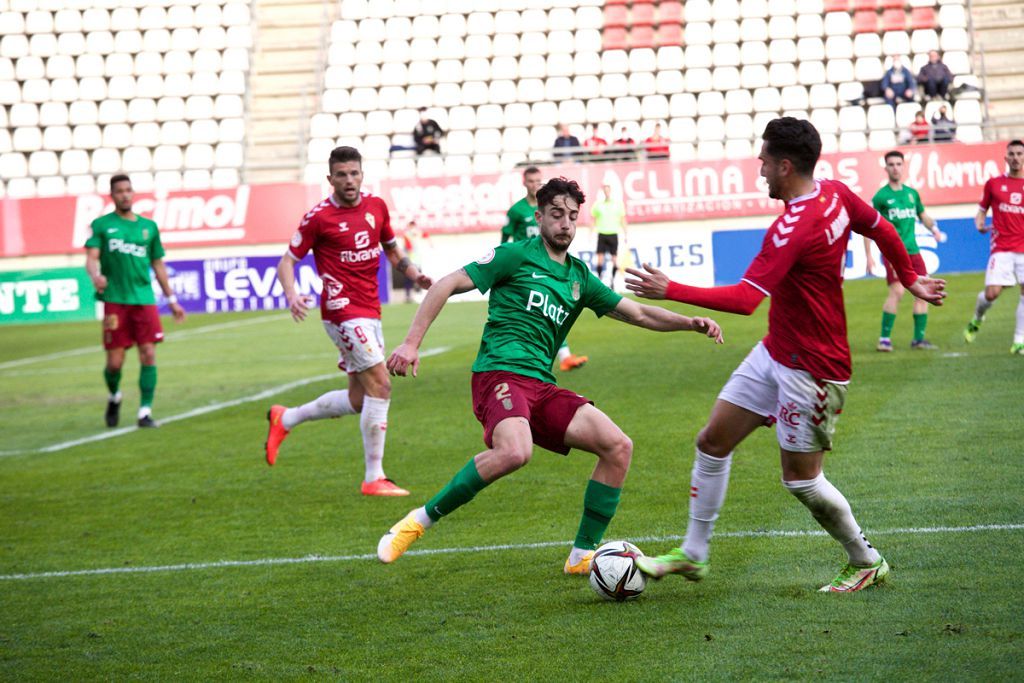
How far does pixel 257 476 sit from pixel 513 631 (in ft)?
17.1

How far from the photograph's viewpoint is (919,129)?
1134 inches

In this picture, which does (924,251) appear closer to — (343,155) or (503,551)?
(343,155)

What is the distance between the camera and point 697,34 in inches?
1350

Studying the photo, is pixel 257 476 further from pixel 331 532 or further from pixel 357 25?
pixel 357 25

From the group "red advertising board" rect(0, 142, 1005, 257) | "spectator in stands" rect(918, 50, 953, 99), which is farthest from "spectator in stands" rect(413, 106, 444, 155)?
"spectator in stands" rect(918, 50, 953, 99)

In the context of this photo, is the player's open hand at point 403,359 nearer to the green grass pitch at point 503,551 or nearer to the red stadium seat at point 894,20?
the green grass pitch at point 503,551

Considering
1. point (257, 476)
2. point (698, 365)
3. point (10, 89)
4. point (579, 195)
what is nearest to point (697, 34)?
point (10, 89)

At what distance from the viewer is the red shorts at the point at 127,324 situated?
13523mm

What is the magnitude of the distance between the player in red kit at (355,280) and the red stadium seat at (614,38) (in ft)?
84.6

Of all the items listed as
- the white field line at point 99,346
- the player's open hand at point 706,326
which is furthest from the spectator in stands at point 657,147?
the player's open hand at point 706,326

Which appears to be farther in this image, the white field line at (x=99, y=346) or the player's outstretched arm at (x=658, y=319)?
the white field line at (x=99, y=346)

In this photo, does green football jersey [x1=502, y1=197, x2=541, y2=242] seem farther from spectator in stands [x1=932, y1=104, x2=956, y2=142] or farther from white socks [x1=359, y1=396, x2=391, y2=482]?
spectator in stands [x1=932, y1=104, x2=956, y2=142]

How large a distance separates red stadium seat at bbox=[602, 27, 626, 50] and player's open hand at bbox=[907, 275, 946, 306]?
29336 millimetres

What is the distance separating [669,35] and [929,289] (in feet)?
97.1
